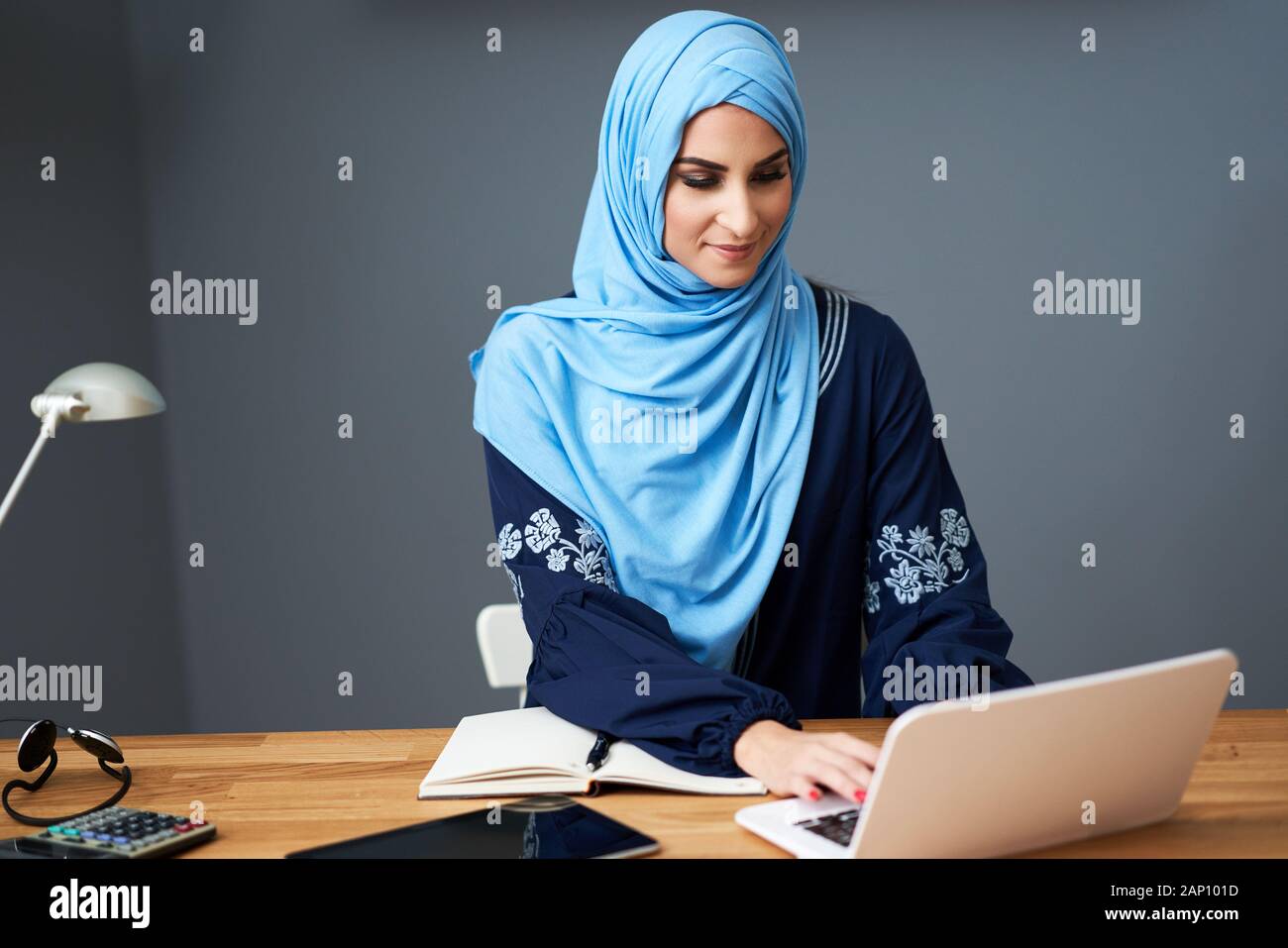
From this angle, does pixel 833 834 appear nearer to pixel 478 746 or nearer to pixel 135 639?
pixel 478 746

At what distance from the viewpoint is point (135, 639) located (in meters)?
2.94

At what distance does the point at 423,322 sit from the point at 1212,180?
2.08 m

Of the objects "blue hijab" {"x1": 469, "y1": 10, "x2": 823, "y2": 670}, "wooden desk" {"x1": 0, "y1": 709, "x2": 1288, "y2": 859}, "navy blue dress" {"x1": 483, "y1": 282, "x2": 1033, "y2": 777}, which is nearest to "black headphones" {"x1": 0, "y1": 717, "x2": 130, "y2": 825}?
→ "wooden desk" {"x1": 0, "y1": 709, "x2": 1288, "y2": 859}

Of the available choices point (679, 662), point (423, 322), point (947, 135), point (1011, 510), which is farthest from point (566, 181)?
point (679, 662)

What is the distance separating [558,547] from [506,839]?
53cm

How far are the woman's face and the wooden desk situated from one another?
599mm

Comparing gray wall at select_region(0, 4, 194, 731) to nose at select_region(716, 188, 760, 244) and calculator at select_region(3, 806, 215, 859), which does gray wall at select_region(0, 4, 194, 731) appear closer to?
calculator at select_region(3, 806, 215, 859)

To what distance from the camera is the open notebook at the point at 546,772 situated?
3.61 feet

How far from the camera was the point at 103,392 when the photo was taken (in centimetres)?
131

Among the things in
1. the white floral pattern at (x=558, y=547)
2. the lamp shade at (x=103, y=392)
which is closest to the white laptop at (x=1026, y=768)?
the white floral pattern at (x=558, y=547)

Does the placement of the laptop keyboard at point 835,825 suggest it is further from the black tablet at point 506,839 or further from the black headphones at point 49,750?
the black headphones at point 49,750

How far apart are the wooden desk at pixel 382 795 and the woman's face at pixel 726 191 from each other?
599 mm

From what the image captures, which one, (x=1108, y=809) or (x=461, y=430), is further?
(x=461, y=430)

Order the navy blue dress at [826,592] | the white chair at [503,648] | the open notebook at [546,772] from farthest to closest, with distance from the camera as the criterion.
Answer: the white chair at [503,648]
the navy blue dress at [826,592]
the open notebook at [546,772]
